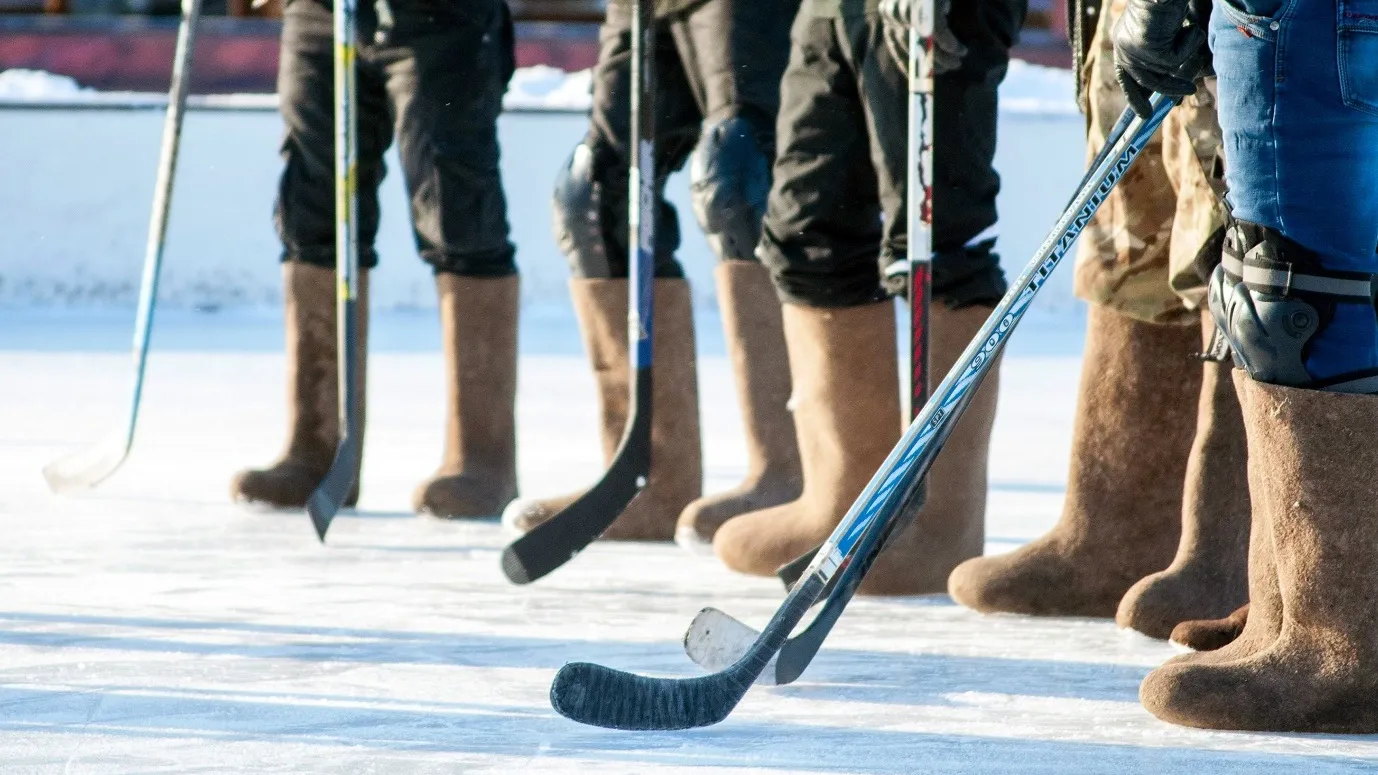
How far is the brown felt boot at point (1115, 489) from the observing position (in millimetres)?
2371

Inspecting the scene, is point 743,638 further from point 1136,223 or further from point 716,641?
point 1136,223

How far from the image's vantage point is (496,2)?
10.7ft

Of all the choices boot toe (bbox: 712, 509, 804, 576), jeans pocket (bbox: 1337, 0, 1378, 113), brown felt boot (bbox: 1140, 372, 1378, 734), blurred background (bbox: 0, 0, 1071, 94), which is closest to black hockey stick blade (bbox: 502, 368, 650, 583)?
boot toe (bbox: 712, 509, 804, 576)

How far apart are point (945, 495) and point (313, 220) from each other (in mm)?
1324

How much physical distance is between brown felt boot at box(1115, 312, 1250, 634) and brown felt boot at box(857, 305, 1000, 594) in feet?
1.19

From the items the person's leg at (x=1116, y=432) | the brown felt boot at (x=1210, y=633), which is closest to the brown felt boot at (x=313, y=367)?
the person's leg at (x=1116, y=432)

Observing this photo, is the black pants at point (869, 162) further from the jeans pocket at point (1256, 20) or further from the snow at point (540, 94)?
the snow at point (540, 94)

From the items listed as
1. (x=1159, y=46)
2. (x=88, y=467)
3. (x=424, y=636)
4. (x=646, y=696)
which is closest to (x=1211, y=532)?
(x=1159, y=46)

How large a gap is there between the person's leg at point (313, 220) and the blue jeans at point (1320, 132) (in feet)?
6.11

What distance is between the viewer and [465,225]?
10.6ft

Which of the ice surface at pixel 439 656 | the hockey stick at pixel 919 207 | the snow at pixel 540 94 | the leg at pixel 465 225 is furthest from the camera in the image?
the snow at pixel 540 94

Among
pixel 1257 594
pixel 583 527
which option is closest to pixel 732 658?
pixel 1257 594

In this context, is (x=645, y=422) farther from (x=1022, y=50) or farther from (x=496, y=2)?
(x=1022, y=50)

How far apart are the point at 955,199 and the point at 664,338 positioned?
72cm
